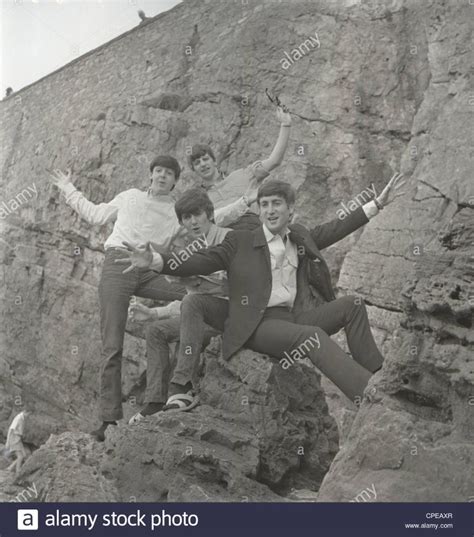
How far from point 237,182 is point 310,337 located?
214 centimetres

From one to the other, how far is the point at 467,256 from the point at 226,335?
1.74 m

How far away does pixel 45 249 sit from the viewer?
31.8 ft

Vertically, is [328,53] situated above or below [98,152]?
above

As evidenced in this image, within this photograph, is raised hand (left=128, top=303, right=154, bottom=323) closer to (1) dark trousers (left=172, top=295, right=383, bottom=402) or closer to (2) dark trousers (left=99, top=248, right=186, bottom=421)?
(2) dark trousers (left=99, top=248, right=186, bottom=421)

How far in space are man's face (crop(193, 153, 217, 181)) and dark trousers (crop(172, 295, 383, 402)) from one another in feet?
5.24

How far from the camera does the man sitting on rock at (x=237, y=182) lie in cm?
623

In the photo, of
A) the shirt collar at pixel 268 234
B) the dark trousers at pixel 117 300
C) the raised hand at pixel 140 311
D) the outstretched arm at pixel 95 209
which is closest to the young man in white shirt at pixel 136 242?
the dark trousers at pixel 117 300

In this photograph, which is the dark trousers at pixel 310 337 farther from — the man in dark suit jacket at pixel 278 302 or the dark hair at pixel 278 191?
the dark hair at pixel 278 191

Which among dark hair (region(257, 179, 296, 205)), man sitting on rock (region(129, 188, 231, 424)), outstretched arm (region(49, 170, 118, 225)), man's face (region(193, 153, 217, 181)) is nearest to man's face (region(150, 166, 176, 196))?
man's face (region(193, 153, 217, 181))

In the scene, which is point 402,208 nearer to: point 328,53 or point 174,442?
point 328,53

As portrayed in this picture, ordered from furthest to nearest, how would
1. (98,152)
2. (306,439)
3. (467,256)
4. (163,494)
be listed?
(98,152)
(306,439)
(163,494)
(467,256)

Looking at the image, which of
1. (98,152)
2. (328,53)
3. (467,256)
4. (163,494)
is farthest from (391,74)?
(163,494)

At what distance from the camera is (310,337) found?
5.01 meters
